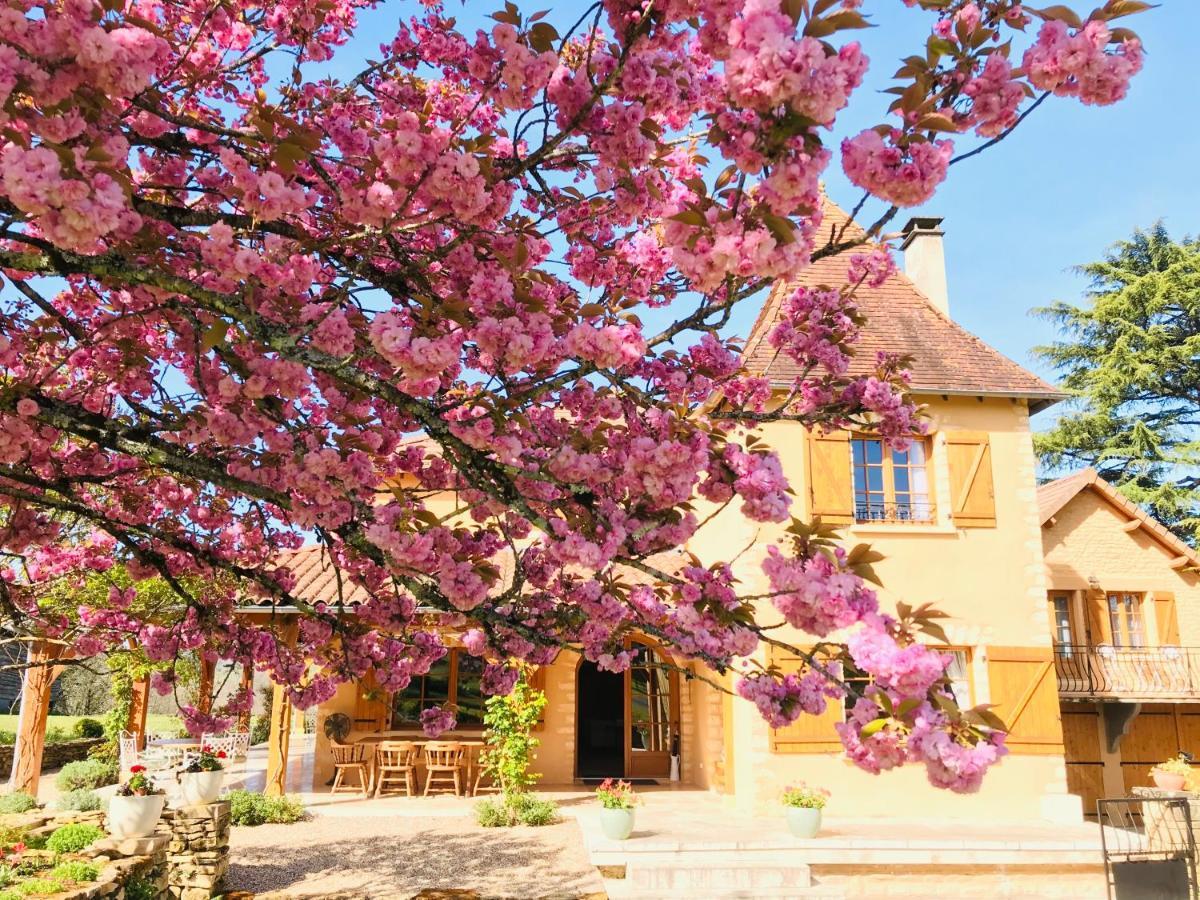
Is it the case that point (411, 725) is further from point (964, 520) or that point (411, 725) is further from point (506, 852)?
point (964, 520)

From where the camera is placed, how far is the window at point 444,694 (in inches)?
519

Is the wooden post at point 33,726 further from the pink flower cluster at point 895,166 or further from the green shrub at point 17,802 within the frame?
the pink flower cluster at point 895,166

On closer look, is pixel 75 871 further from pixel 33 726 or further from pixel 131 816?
pixel 33 726

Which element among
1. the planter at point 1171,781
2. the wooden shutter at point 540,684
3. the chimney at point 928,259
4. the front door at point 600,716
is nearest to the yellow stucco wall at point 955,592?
the planter at point 1171,781

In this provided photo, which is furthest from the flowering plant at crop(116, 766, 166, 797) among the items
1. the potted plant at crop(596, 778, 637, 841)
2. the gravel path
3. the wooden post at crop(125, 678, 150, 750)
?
the wooden post at crop(125, 678, 150, 750)

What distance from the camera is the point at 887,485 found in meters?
11.1

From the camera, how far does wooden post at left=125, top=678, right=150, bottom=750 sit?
42.4 feet

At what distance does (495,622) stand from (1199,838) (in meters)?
10.3

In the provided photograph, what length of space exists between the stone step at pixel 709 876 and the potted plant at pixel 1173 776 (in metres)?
5.66

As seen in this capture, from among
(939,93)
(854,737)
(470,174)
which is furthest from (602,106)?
(854,737)

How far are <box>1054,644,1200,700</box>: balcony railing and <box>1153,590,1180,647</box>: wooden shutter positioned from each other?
223mm

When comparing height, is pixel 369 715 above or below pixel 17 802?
above

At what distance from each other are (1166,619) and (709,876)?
31.0ft

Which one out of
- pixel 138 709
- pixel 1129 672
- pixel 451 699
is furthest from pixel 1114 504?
pixel 138 709
